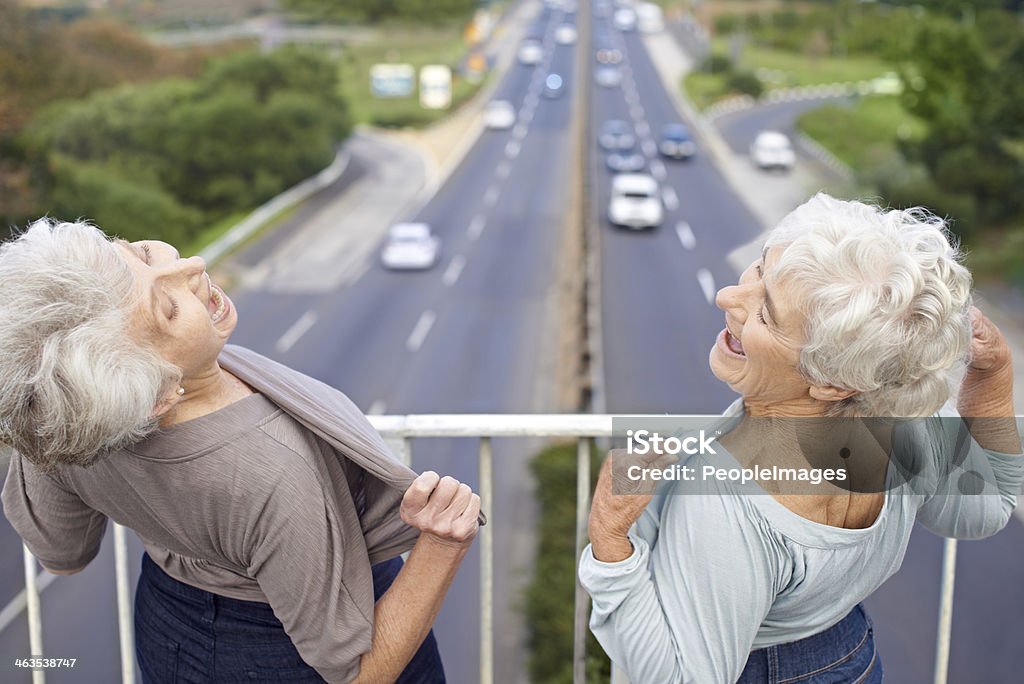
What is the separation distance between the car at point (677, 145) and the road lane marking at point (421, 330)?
67.5 ft

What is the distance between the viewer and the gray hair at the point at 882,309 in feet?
5.34

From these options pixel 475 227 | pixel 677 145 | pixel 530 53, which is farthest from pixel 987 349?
pixel 530 53

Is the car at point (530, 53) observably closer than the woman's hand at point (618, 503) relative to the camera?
No

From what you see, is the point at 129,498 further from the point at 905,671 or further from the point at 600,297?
the point at 600,297

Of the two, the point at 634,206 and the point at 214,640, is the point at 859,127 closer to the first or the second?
the point at 634,206

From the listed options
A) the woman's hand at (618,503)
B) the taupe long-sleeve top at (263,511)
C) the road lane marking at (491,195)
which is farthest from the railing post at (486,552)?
the road lane marking at (491,195)

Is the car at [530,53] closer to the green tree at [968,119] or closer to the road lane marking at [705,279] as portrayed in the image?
the green tree at [968,119]

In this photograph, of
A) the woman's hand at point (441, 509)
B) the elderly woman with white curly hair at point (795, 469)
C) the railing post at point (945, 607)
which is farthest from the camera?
the railing post at point (945, 607)

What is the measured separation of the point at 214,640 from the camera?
1.94m

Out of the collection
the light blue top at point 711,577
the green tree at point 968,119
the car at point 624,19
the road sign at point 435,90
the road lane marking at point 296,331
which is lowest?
the car at point 624,19

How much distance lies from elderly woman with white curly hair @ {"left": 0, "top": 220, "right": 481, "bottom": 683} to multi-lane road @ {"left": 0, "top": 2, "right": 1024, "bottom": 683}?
799 mm

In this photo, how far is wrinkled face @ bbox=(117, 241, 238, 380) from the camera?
167 centimetres

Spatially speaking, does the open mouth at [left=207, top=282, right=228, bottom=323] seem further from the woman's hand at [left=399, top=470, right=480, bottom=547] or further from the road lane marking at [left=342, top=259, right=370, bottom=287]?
the road lane marking at [left=342, top=259, right=370, bottom=287]

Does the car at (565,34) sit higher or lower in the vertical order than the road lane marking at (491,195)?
lower
